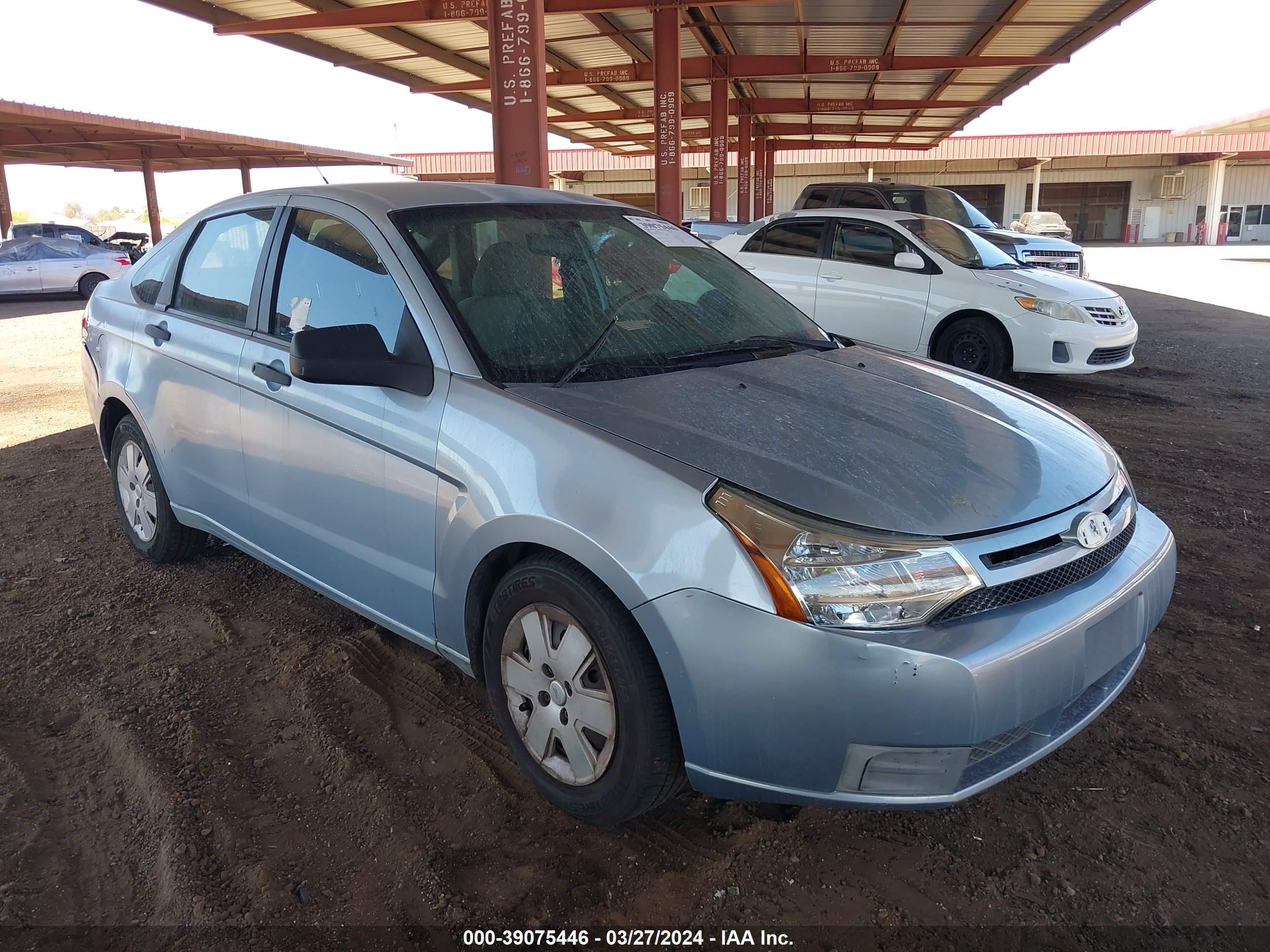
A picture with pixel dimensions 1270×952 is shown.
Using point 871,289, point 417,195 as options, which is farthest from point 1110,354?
point 417,195

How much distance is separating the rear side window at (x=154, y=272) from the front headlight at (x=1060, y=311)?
6.54m

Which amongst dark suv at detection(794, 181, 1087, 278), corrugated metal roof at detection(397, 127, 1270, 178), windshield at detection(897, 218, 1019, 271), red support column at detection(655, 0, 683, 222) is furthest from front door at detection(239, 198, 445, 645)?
corrugated metal roof at detection(397, 127, 1270, 178)

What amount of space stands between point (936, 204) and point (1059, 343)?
6.15 meters

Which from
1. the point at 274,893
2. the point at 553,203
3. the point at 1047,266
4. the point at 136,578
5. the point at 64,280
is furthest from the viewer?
the point at 64,280

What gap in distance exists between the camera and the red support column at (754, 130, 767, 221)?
34312mm

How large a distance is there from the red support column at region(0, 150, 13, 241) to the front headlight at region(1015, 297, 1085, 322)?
28389 mm

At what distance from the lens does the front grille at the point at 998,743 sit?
2047 mm

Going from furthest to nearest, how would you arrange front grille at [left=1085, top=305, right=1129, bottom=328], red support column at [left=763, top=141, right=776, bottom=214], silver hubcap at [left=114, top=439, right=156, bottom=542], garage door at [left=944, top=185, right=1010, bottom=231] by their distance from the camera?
garage door at [left=944, top=185, right=1010, bottom=231]
red support column at [left=763, top=141, right=776, bottom=214]
front grille at [left=1085, top=305, right=1129, bottom=328]
silver hubcap at [left=114, top=439, right=156, bottom=542]

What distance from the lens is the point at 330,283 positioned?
120 inches

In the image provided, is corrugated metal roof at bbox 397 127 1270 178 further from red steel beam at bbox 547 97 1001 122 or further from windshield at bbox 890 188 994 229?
windshield at bbox 890 188 994 229

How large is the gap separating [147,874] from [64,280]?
68.9 ft

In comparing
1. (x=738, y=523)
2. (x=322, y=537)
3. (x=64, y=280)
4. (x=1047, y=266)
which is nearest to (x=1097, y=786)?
(x=738, y=523)

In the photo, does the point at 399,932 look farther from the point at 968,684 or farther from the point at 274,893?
the point at 968,684

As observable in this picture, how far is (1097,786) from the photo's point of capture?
262 cm
